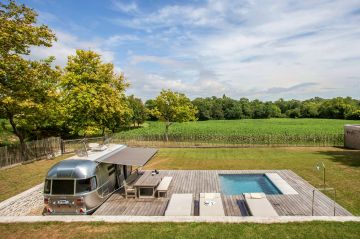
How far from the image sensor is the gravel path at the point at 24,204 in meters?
12.8

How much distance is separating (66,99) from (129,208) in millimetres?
23002

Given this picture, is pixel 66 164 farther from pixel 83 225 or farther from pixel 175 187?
pixel 175 187

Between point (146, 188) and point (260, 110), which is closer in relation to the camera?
point (146, 188)

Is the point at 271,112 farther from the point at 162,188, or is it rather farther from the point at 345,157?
the point at 162,188

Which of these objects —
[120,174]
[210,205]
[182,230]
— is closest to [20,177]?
[120,174]

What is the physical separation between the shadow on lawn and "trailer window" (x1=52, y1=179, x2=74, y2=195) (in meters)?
20.2

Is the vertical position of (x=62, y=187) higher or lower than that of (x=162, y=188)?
higher

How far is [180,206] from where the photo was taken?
41.1 feet

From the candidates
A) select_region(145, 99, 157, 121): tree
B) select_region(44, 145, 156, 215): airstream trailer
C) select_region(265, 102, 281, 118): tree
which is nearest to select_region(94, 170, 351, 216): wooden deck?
select_region(44, 145, 156, 215): airstream trailer

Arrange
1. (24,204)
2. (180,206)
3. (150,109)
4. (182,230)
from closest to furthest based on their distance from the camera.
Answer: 1. (182,230)
2. (180,206)
3. (24,204)
4. (150,109)

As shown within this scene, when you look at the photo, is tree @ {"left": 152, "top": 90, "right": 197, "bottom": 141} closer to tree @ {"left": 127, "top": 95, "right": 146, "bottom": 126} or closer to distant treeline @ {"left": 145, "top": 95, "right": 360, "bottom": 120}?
tree @ {"left": 127, "top": 95, "right": 146, "bottom": 126}

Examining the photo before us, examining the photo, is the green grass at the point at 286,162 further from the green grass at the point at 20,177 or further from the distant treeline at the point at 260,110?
the distant treeline at the point at 260,110

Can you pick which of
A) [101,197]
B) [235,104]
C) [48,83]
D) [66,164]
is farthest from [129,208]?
[235,104]

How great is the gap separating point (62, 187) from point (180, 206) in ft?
16.9
